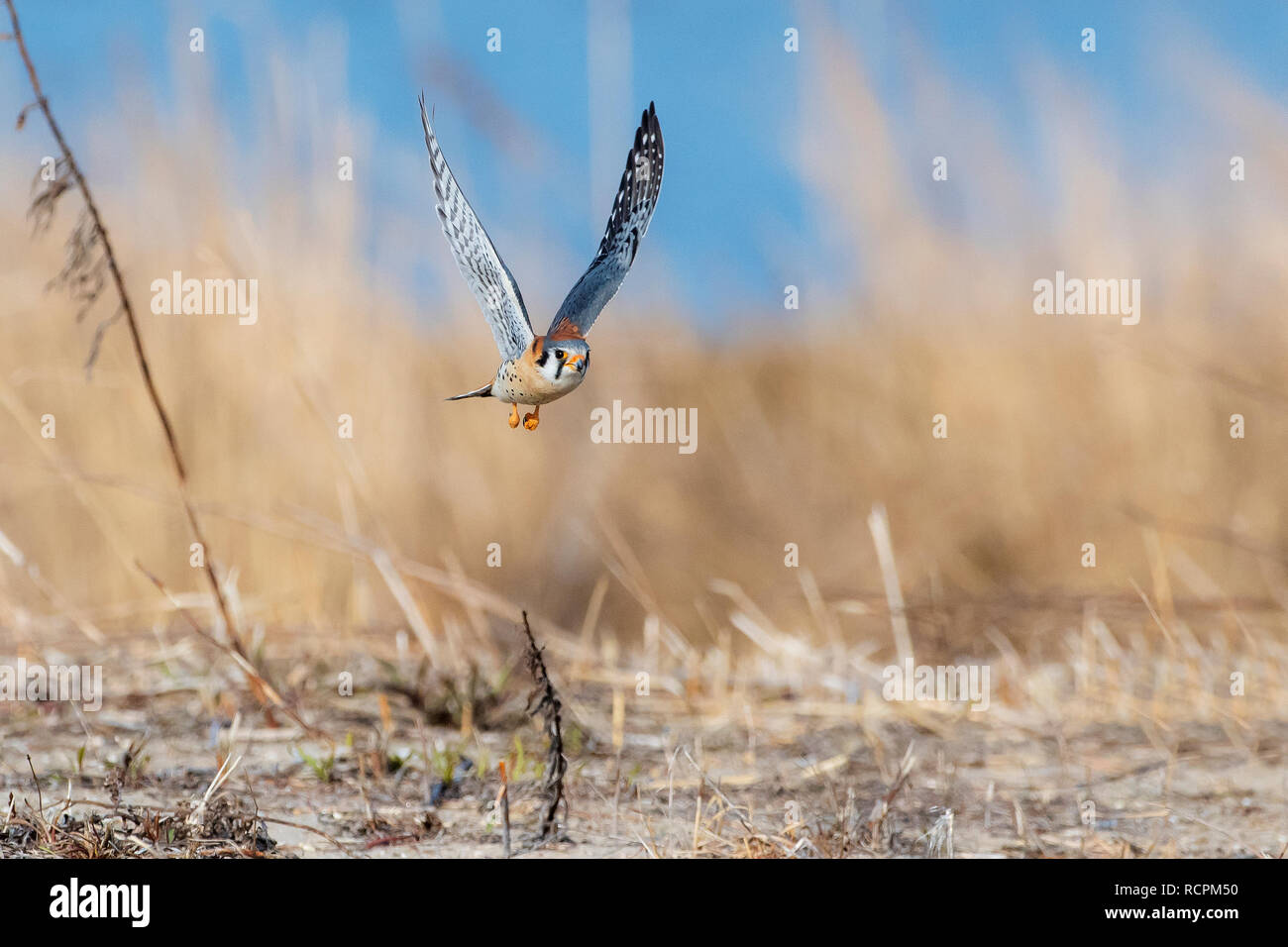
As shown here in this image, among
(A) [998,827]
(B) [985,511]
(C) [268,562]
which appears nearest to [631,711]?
(A) [998,827]

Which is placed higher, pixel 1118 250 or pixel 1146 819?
pixel 1118 250

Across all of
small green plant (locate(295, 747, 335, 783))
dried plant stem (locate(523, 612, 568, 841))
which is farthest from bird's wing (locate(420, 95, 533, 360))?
small green plant (locate(295, 747, 335, 783))

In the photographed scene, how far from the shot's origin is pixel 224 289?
342 centimetres

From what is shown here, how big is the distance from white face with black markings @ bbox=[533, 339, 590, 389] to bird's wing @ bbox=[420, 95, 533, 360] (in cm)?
5

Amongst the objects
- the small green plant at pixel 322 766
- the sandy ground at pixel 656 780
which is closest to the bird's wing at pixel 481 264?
the sandy ground at pixel 656 780

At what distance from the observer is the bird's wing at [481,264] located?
1.29m

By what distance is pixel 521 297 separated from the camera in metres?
1.34

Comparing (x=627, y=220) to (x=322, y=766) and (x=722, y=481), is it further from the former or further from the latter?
(x=722, y=481)

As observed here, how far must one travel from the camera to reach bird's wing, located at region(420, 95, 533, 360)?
1.29 m

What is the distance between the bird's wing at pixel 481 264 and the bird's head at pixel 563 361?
0.16 ft

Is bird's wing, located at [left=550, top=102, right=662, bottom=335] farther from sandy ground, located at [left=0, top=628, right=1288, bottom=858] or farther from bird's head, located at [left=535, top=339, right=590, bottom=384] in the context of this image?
sandy ground, located at [left=0, top=628, right=1288, bottom=858]
